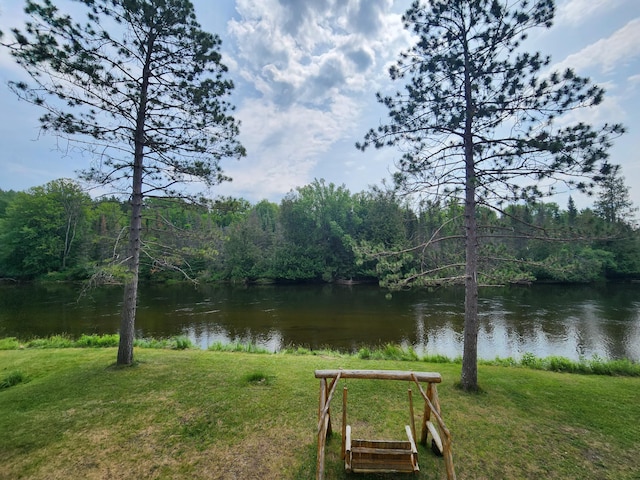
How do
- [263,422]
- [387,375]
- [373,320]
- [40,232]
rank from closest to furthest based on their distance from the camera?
[387,375] → [263,422] → [373,320] → [40,232]

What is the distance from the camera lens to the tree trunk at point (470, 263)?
5.64 metres

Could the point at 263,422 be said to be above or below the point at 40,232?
below

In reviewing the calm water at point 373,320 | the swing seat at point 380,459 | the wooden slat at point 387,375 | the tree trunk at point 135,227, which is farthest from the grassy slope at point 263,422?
the calm water at point 373,320

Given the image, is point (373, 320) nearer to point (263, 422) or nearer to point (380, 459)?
point (263, 422)

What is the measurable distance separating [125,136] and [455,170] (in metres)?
7.15

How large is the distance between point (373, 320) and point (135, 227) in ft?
42.4

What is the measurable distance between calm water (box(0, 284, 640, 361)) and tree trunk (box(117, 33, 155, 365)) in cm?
555

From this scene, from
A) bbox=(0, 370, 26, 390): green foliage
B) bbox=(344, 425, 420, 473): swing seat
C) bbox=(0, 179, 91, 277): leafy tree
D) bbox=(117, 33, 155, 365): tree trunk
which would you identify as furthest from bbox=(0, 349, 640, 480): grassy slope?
bbox=(0, 179, 91, 277): leafy tree

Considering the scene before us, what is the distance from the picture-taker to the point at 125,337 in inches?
261

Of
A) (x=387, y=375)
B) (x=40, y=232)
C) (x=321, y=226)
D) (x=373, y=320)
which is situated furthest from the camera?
(x=321, y=226)

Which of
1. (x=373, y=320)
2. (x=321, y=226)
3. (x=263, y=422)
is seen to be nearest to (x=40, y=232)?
(x=321, y=226)

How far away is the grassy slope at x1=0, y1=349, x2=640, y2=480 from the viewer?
3.62 m

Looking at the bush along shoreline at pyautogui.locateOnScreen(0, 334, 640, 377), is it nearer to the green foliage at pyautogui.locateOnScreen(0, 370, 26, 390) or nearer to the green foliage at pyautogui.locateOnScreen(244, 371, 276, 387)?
the green foliage at pyautogui.locateOnScreen(244, 371, 276, 387)

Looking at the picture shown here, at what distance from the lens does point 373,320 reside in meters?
16.2
